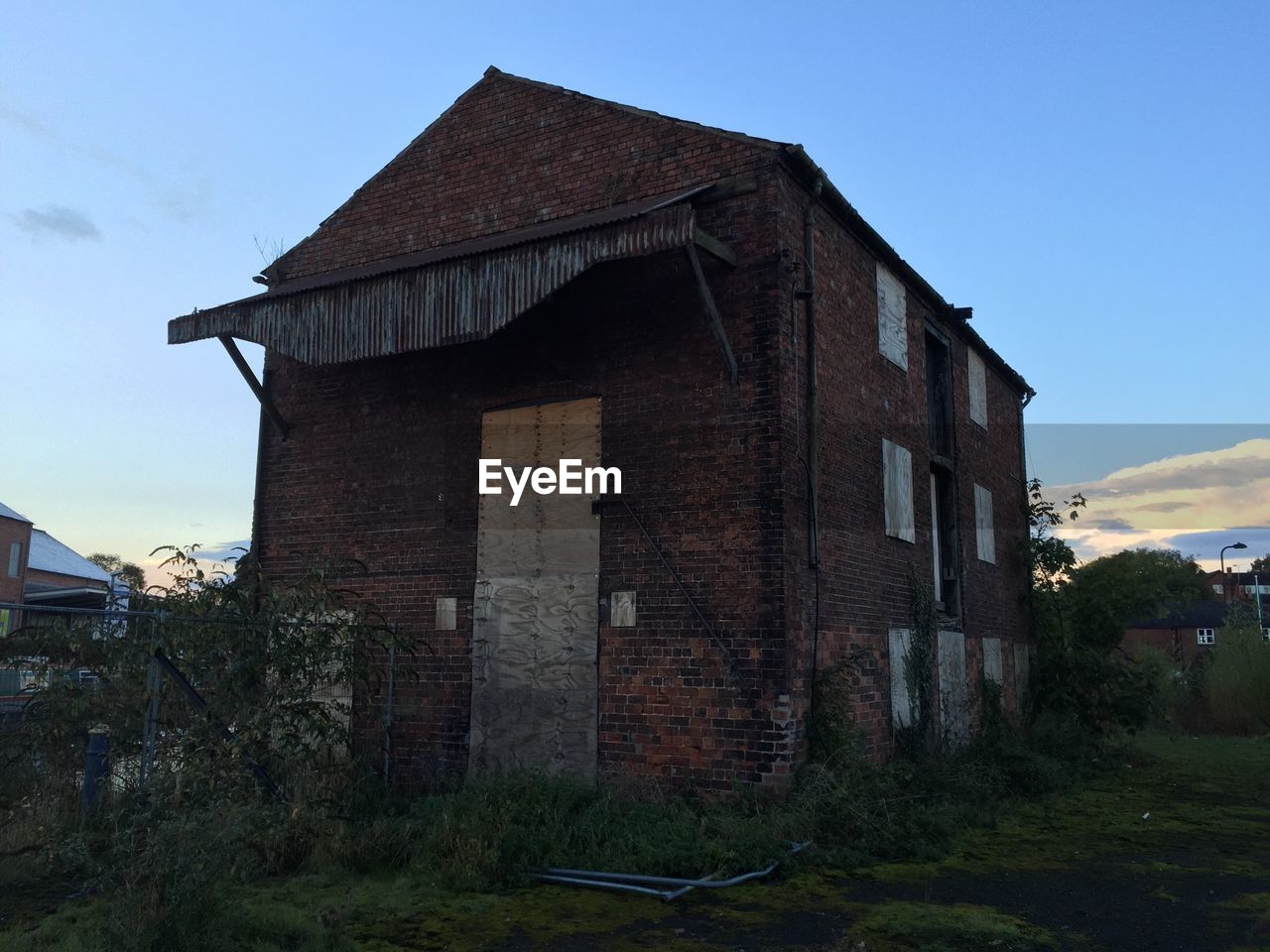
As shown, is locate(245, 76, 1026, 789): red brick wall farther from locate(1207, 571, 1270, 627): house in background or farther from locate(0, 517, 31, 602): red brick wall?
locate(1207, 571, 1270, 627): house in background

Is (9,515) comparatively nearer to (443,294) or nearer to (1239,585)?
(443,294)

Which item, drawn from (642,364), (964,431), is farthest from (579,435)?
(964,431)

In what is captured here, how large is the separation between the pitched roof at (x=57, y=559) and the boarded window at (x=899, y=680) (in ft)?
170

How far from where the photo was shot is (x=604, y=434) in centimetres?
1023

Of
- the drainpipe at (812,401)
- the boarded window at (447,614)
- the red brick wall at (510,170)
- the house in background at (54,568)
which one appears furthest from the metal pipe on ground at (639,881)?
the house in background at (54,568)

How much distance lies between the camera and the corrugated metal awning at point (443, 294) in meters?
9.02

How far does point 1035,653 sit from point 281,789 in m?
14.5

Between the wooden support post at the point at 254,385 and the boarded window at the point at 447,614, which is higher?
the wooden support post at the point at 254,385

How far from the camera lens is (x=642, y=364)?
1009cm

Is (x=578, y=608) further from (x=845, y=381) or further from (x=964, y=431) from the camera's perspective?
(x=964, y=431)

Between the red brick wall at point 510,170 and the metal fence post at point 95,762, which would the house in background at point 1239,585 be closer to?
the red brick wall at point 510,170

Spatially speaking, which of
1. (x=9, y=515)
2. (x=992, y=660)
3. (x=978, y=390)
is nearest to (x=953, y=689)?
(x=992, y=660)

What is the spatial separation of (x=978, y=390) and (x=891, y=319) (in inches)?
186

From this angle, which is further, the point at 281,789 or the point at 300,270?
the point at 300,270
